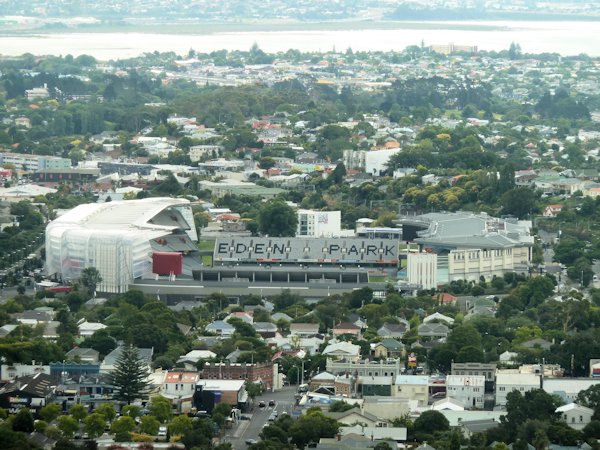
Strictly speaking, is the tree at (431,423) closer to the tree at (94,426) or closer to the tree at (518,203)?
the tree at (94,426)

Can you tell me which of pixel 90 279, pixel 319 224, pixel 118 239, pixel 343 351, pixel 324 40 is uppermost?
pixel 343 351

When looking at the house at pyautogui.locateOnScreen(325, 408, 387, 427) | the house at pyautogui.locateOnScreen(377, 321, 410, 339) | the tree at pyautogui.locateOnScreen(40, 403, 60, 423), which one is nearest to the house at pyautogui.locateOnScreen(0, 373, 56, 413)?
the tree at pyautogui.locateOnScreen(40, 403, 60, 423)

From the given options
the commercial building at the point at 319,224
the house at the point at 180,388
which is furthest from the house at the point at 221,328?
the commercial building at the point at 319,224

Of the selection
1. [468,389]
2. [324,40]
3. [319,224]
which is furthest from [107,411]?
[324,40]

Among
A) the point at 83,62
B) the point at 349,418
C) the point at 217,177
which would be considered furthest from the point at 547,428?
the point at 83,62

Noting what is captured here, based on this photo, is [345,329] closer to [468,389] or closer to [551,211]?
[468,389]

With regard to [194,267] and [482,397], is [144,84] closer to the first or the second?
[194,267]
